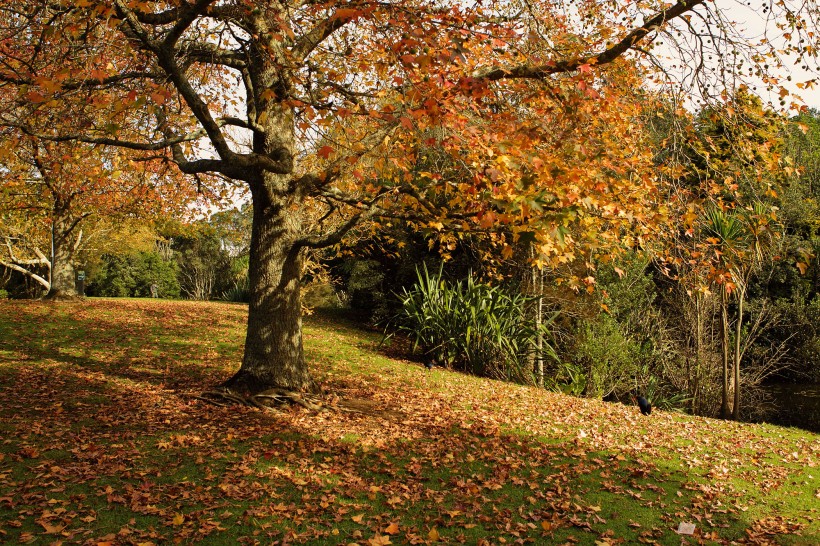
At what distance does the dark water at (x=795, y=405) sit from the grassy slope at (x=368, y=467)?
5.34 meters

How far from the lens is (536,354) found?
11836mm

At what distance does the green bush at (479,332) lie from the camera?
35.3 feet

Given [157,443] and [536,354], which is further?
[536,354]

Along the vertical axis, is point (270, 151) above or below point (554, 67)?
below

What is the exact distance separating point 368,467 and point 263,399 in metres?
1.93

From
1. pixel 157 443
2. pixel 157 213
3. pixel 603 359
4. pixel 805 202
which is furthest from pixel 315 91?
pixel 805 202

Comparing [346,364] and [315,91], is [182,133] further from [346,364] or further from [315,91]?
[346,364]

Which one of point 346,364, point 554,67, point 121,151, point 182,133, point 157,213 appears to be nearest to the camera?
point 554,67

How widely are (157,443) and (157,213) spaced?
36.1 ft

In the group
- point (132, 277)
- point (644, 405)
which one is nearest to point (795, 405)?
point (644, 405)

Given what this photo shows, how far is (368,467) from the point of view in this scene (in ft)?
16.6

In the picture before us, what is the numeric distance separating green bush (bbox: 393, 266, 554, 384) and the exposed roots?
183 inches

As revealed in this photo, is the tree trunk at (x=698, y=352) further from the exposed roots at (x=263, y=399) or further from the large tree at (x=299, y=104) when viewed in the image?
the exposed roots at (x=263, y=399)

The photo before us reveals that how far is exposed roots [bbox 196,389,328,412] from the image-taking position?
647 centimetres
